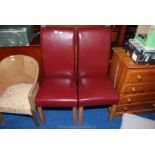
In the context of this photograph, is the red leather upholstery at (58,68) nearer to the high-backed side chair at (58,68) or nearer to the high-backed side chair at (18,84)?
the high-backed side chair at (58,68)

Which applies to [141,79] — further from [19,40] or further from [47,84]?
[19,40]

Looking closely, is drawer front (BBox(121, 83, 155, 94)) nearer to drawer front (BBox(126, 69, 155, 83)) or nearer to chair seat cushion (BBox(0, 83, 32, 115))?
drawer front (BBox(126, 69, 155, 83))

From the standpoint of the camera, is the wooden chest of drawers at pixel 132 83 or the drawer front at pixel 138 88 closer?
the wooden chest of drawers at pixel 132 83

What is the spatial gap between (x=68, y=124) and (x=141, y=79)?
40.0 inches

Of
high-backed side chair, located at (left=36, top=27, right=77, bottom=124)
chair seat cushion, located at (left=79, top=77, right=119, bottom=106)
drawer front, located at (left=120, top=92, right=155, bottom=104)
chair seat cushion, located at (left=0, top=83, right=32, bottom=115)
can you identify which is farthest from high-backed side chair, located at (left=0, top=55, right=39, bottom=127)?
drawer front, located at (left=120, top=92, right=155, bottom=104)

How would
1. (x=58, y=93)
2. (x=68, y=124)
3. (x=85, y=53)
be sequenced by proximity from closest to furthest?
(x=58, y=93), (x=85, y=53), (x=68, y=124)

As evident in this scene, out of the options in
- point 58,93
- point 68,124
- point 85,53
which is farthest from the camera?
point 68,124

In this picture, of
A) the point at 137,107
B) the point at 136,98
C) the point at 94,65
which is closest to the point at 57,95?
the point at 94,65

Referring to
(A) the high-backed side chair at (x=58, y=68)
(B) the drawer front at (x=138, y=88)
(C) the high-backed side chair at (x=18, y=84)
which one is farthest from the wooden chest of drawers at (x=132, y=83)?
(C) the high-backed side chair at (x=18, y=84)

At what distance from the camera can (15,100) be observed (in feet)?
4.72

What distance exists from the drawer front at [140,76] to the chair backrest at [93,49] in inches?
12.4

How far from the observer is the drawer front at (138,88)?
1519 mm

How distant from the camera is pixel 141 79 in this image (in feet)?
4.81
